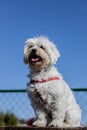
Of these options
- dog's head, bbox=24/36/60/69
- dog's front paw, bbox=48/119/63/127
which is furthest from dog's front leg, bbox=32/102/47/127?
dog's head, bbox=24/36/60/69

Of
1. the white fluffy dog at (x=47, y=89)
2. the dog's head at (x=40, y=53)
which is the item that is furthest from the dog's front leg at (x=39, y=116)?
the dog's head at (x=40, y=53)

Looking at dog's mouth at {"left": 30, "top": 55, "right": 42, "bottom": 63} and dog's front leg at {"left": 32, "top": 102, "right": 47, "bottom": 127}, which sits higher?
dog's mouth at {"left": 30, "top": 55, "right": 42, "bottom": 63}

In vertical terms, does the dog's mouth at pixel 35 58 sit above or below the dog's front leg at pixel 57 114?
above

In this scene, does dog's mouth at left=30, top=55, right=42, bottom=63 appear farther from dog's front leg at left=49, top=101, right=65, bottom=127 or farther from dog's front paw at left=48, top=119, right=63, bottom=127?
dog's front paw at left=48, top=119, right=63, bottom=127

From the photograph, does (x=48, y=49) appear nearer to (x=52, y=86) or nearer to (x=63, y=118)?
(x=52, y=86)

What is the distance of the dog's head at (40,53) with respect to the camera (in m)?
5.96

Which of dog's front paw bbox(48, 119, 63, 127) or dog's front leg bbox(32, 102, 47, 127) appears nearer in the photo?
dog's front paw bbox(48, 119, 63, 127)

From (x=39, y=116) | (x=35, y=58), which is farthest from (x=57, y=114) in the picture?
(x=35, y=58)

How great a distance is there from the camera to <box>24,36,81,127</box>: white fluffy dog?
590 cm

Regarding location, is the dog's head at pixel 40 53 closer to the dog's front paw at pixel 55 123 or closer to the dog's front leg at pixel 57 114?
the dog's front leg at pixel 57 114

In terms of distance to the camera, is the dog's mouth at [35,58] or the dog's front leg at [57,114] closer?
the dog's front leg at [57,114]

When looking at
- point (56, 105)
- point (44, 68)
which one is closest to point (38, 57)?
point (44, 68)

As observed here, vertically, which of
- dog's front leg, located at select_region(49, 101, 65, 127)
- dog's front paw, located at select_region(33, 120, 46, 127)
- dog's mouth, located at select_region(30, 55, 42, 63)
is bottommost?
dog's front paw, located at select_region(33, 120, 46, 127)

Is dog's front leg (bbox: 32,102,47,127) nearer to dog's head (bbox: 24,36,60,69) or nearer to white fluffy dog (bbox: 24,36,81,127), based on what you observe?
white fluffy dog (bbox: 24,36,81,127)
